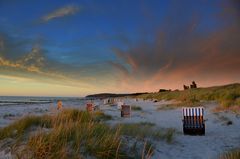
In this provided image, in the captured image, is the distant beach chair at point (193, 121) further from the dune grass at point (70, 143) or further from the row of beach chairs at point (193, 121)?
the dune grass at point (70, 143)

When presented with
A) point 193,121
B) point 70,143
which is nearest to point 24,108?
point 193,121

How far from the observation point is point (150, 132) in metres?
7.38

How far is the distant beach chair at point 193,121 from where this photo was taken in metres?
9.41

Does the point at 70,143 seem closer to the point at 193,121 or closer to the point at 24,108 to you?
the point at 193,121

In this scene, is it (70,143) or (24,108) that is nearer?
(70,143)

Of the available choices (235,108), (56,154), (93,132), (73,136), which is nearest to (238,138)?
(93,132)

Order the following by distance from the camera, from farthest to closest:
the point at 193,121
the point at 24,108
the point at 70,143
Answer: the point at 24,108 < the point at 193,121 < the point at 70,143

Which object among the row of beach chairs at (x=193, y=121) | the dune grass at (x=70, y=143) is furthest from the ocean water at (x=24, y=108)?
the row of beach chairs at (x=193, y=121)

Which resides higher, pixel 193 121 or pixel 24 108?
pixel 193 121

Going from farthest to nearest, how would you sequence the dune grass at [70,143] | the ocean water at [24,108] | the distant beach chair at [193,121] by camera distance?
the ocean water at [24,108]
the distant beach chair at [193,121]
the dune grass at [70,143]

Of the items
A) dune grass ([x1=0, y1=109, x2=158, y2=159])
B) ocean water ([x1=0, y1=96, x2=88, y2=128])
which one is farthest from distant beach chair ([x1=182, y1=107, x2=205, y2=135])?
dune grass ([x1=0, y1=109, x2=158, y2=159])

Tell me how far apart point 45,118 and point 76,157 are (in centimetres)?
325

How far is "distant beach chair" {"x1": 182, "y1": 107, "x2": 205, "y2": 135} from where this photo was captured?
9414 mm

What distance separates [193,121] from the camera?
31.7 feet
